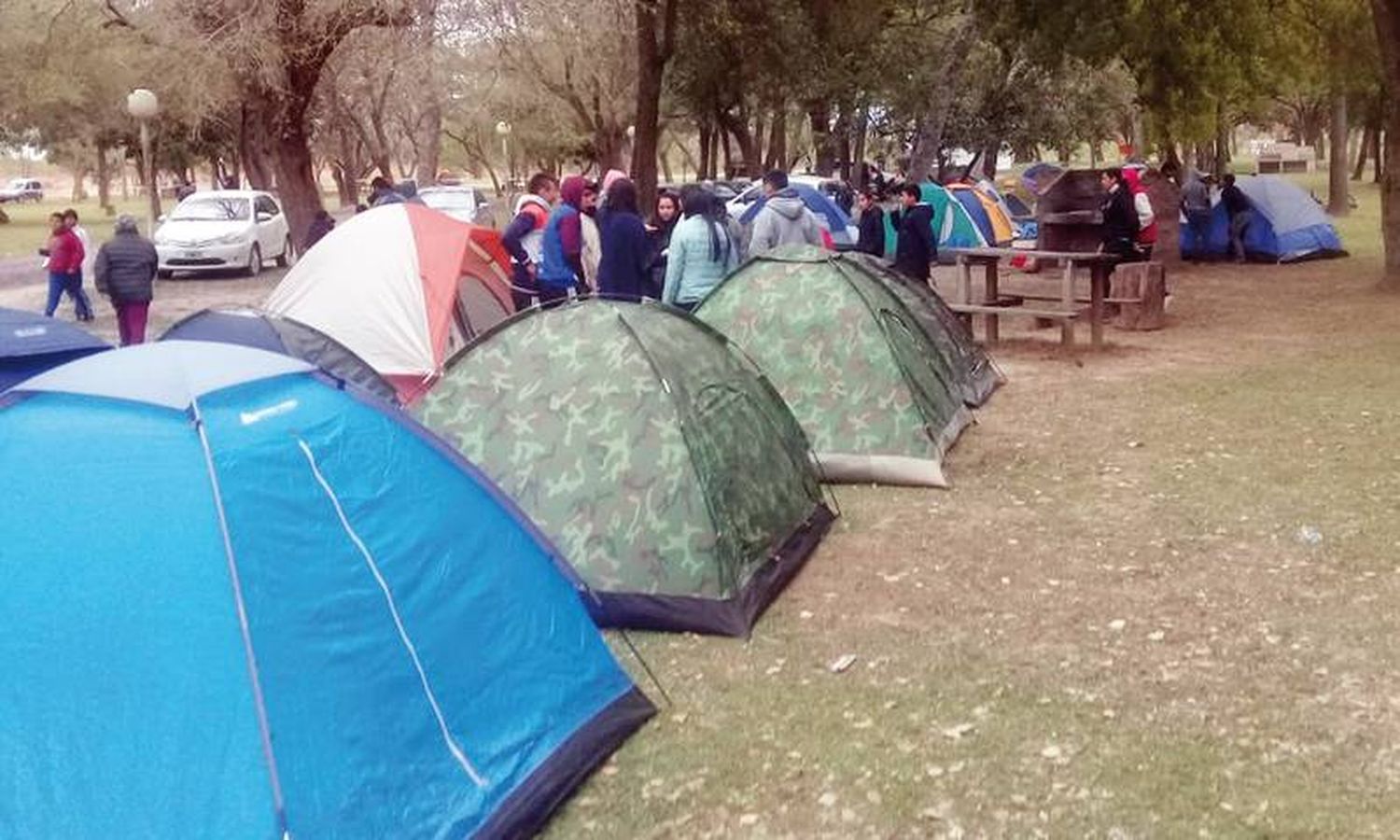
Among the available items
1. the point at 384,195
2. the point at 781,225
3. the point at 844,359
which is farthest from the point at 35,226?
the point at 844,359

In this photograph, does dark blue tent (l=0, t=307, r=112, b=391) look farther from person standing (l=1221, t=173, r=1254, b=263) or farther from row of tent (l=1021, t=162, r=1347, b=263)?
person standing (l=1221, t=173, r=1254, b=263)

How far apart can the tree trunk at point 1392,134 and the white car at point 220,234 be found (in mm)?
15257

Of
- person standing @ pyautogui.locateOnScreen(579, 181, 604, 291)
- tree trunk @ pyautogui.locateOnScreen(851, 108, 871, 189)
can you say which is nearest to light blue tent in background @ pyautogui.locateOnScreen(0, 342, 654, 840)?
person standing @ pyautogui.locateOnScreen(579, 181, 604, 291)

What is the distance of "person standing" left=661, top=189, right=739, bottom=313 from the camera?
30.5 feet

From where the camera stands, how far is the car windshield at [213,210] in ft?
75.7

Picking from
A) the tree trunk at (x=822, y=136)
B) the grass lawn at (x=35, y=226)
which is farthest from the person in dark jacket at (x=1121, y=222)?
the tree trunk at (x=822, y=136)

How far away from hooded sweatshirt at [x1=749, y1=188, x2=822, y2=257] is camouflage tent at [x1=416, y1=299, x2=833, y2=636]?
13.6 feet

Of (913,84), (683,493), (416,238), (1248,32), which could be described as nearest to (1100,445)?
(683,493)

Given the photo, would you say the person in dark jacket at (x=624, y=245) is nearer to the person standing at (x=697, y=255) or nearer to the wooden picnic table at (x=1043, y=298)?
the person standing at (x=697, y=255)

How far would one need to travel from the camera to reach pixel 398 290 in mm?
10023

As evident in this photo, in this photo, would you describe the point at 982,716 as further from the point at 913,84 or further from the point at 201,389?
the point at 913,84

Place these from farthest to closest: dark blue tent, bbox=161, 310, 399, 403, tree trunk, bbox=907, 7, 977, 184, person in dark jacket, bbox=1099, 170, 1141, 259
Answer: tree trunk, bbox=907, 7, 977, 184
person in dark jacket, bbox=1099, 170, 1141, 259
dark blue tent, bbox=161, 310, 399, 403

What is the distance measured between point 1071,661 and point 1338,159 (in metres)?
24.7

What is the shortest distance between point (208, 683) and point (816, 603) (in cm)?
308
